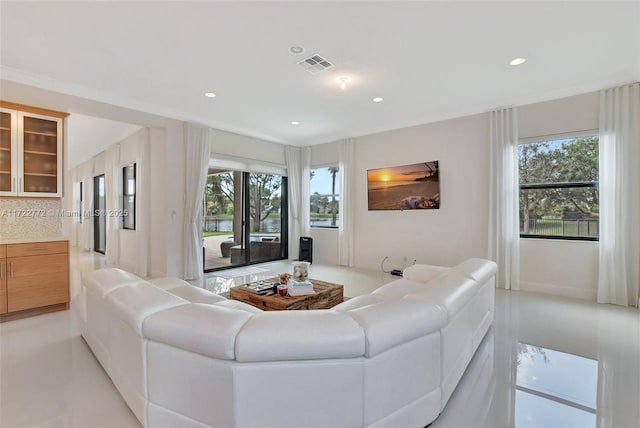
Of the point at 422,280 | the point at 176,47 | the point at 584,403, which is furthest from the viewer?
the point at 422,280

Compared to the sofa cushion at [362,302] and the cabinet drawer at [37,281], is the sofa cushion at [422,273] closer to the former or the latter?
the sofa cushion at [362,302]

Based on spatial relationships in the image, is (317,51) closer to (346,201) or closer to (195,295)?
(195,295)

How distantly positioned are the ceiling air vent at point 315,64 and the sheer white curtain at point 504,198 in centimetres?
291

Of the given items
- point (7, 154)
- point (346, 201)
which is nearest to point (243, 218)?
point (346, 201)

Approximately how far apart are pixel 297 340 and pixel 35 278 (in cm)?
394

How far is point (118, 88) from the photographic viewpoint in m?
3.77

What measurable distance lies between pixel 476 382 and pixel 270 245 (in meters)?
5.37

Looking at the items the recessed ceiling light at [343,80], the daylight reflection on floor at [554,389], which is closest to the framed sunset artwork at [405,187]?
the recessed ceiling light at [343,80]

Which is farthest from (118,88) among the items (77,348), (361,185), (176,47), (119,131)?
(361,185)

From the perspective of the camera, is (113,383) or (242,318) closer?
(242,318)

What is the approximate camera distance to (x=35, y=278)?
3414 millimetres

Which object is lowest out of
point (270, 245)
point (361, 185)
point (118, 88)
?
point (270, 245)

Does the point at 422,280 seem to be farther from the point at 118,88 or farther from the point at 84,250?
the point at 84,250

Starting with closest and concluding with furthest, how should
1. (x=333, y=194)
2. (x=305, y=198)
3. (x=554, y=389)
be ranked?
1. (x=554, y=389)
2. (x=333, y=194)
3. (x=305, y=198)
